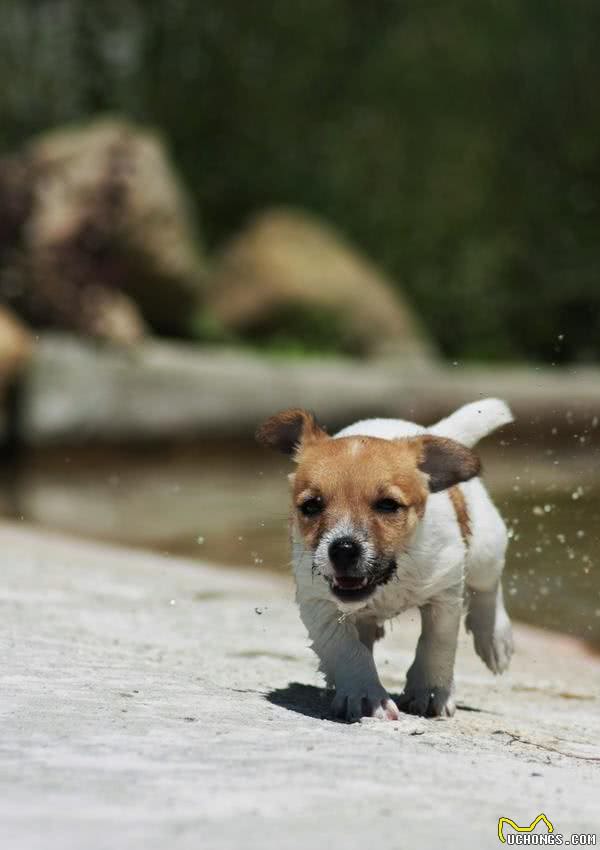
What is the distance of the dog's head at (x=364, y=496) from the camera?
431 centimetres

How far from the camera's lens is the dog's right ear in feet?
16.3

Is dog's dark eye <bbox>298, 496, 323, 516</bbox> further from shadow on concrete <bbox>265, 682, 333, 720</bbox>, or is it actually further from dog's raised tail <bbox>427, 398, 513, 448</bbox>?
dog's raised tail <bbox>427, 398, 513, 448</bbox>

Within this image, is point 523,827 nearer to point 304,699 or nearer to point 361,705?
point 361,705

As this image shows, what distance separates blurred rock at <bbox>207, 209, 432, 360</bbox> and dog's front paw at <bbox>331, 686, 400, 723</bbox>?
1339 centimetres

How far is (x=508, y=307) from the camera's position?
2180 centimetres

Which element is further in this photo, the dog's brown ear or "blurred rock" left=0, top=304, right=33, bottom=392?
"blurred rock" left=0, top=304, right=33, bottom=392

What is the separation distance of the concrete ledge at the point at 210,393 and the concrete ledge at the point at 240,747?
653cm

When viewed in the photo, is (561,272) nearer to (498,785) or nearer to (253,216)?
(253,216)

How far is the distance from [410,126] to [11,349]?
11.0 m

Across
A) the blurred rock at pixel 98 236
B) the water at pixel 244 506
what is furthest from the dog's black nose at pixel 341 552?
the blurred rock at pixel 98 236

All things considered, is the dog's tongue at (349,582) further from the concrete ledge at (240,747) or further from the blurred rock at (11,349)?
the blurred rock at (11,349)

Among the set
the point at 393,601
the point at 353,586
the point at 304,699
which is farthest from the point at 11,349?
the point at 353,586

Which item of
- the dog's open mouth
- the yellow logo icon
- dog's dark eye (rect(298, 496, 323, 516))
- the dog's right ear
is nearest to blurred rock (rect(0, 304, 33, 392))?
the dog's right ear

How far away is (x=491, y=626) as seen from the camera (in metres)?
5.48
